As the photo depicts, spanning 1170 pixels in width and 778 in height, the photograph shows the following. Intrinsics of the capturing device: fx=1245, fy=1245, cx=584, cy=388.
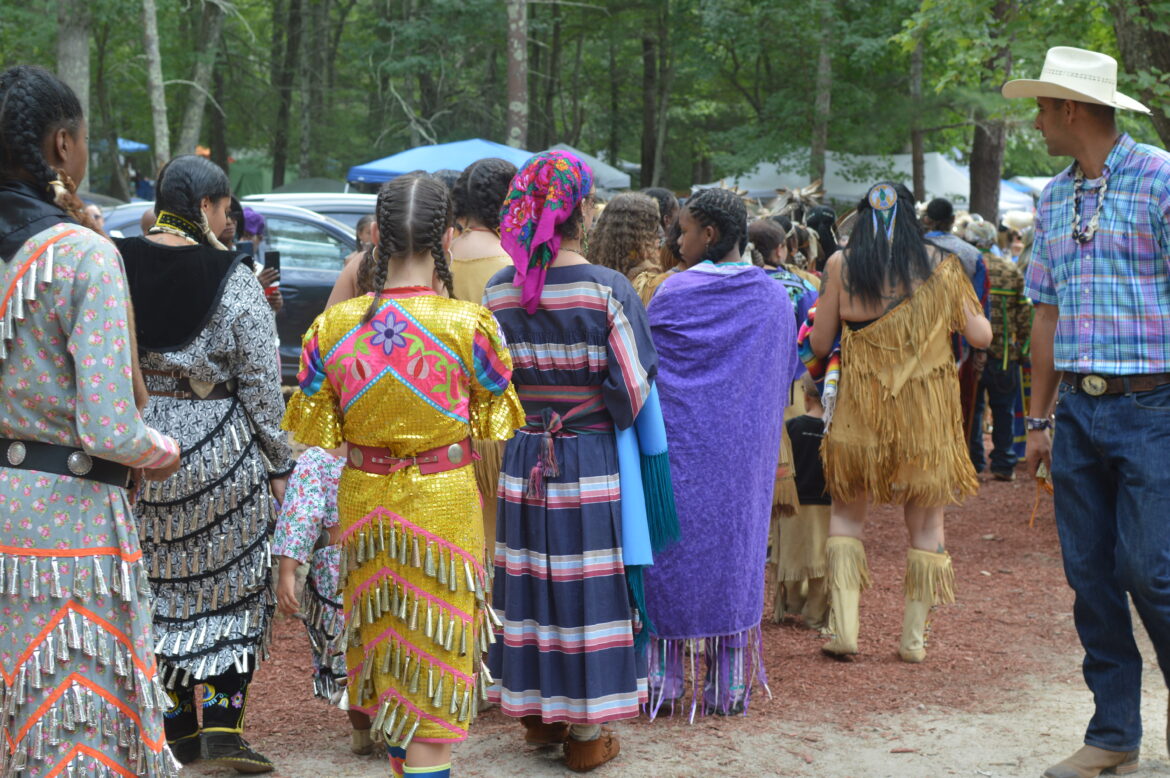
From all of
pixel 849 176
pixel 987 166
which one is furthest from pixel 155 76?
pixel 987 166

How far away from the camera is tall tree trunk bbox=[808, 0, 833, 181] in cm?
2138

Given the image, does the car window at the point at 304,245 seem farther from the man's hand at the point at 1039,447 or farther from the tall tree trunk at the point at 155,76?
the man's hand at the point at 1039,447

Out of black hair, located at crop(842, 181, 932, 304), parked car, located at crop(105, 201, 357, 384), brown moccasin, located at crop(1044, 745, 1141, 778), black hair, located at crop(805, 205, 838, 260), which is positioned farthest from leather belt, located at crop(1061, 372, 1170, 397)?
parked car, located at crop(105, 201, 357, 384)

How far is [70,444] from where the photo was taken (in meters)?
2.83

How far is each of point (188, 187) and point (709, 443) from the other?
2116mm

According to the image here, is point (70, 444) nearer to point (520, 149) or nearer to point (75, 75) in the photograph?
point (520, 149)

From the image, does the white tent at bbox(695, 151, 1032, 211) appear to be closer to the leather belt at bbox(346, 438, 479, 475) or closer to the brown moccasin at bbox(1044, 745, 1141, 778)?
the brown moccasin at bbox(1044, 745, 1141, 778)

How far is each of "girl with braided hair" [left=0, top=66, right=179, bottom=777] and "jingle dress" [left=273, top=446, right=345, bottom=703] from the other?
2.90ft

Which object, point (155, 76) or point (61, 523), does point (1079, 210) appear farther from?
point (155, 76)

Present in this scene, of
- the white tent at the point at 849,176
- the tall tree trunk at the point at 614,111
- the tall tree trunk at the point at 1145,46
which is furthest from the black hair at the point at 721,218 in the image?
the tall tree trunk at the point at 614,111

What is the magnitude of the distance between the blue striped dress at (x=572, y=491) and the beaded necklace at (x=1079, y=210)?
1.43m

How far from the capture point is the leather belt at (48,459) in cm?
282

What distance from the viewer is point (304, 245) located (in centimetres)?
1248

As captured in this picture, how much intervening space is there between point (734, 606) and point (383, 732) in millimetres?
1805
